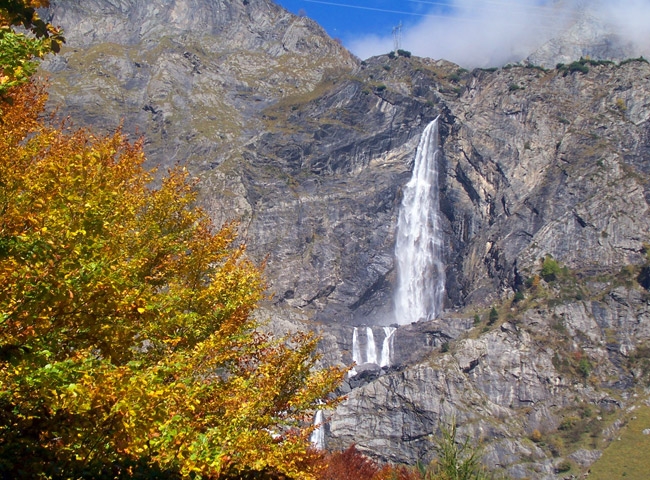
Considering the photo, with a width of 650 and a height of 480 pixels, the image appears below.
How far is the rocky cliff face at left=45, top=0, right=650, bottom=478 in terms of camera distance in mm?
89312

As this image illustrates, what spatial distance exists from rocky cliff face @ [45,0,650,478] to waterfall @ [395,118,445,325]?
2.33 meters

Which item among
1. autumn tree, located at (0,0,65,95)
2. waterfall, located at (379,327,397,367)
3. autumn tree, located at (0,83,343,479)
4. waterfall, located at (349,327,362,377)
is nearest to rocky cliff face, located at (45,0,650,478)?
waterfall, located at (379,327,397,367)

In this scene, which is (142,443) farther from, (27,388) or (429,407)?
(429,407)

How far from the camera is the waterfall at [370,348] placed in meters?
103

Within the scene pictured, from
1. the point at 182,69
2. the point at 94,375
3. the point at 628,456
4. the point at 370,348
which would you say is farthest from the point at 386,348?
the point at 182,69

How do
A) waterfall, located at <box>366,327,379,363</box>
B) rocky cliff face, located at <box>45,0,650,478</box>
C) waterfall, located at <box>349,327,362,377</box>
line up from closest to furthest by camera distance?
1. rocky cliff face, located at <box>45,0,650,478</box>
2. waterfall, located at <box>366,327,379,363</box>
3. waterfall, located at <box>349,327,362,377</box>

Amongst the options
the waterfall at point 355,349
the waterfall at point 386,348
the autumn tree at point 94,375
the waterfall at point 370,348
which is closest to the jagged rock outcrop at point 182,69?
the waterfall at point 355,349

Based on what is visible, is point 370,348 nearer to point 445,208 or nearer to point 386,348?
point 386,348

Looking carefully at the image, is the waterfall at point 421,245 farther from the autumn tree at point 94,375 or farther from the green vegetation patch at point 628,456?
the autumn tree at point 94,375

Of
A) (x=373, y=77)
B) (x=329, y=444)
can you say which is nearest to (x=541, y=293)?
(x=329, y=444)

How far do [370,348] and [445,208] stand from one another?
37505 mm

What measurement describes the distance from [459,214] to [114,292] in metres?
119

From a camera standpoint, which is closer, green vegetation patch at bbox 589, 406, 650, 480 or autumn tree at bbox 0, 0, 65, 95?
autumn tree at bbox 0, 0, 65, 95

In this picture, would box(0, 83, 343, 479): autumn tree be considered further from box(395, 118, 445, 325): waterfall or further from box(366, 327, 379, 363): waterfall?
box(395, 118, 445, 325): waterfall
